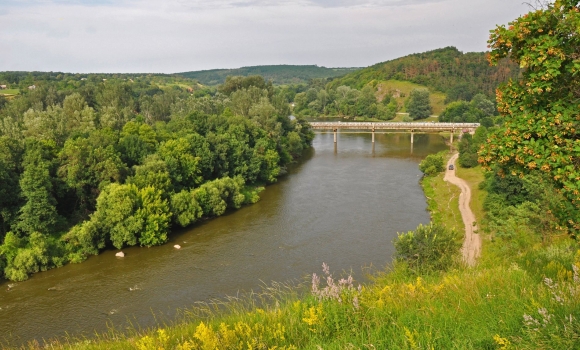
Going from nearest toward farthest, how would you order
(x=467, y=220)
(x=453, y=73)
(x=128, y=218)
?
(x=128, y=218) → (x=467, y=220) → (x=453, y=73)

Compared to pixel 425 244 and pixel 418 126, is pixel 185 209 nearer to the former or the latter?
pixel 425 244

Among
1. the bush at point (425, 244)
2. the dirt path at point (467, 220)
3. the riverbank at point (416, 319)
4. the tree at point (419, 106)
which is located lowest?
the dirt path at point (467, 220)

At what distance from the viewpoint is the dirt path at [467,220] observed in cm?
2734

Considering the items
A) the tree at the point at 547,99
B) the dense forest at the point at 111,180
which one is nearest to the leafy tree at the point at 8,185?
the dense forest at the point at 111,180

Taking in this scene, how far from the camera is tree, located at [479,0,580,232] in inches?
252

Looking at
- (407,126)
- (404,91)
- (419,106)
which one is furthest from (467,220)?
(404,91)

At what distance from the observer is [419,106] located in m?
106

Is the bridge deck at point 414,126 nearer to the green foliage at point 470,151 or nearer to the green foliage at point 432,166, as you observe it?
the green foliage at point 470,151

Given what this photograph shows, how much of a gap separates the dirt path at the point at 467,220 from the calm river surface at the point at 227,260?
358 cm

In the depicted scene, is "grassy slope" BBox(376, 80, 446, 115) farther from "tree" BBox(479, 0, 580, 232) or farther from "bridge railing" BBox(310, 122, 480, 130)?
"tree" BBox(479, 0, 580, 232)

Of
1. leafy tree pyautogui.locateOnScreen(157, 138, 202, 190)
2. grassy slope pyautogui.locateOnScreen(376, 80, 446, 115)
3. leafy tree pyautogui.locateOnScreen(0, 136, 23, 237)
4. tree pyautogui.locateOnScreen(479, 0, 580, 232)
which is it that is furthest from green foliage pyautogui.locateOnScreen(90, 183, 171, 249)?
grassy slope pyautogui.locateOnScreen(376, 80, 446, 115)

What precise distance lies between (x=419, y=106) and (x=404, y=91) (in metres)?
22.8

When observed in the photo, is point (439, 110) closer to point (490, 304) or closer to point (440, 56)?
point (440, 56)

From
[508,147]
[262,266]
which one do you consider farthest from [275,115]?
[508,147]
